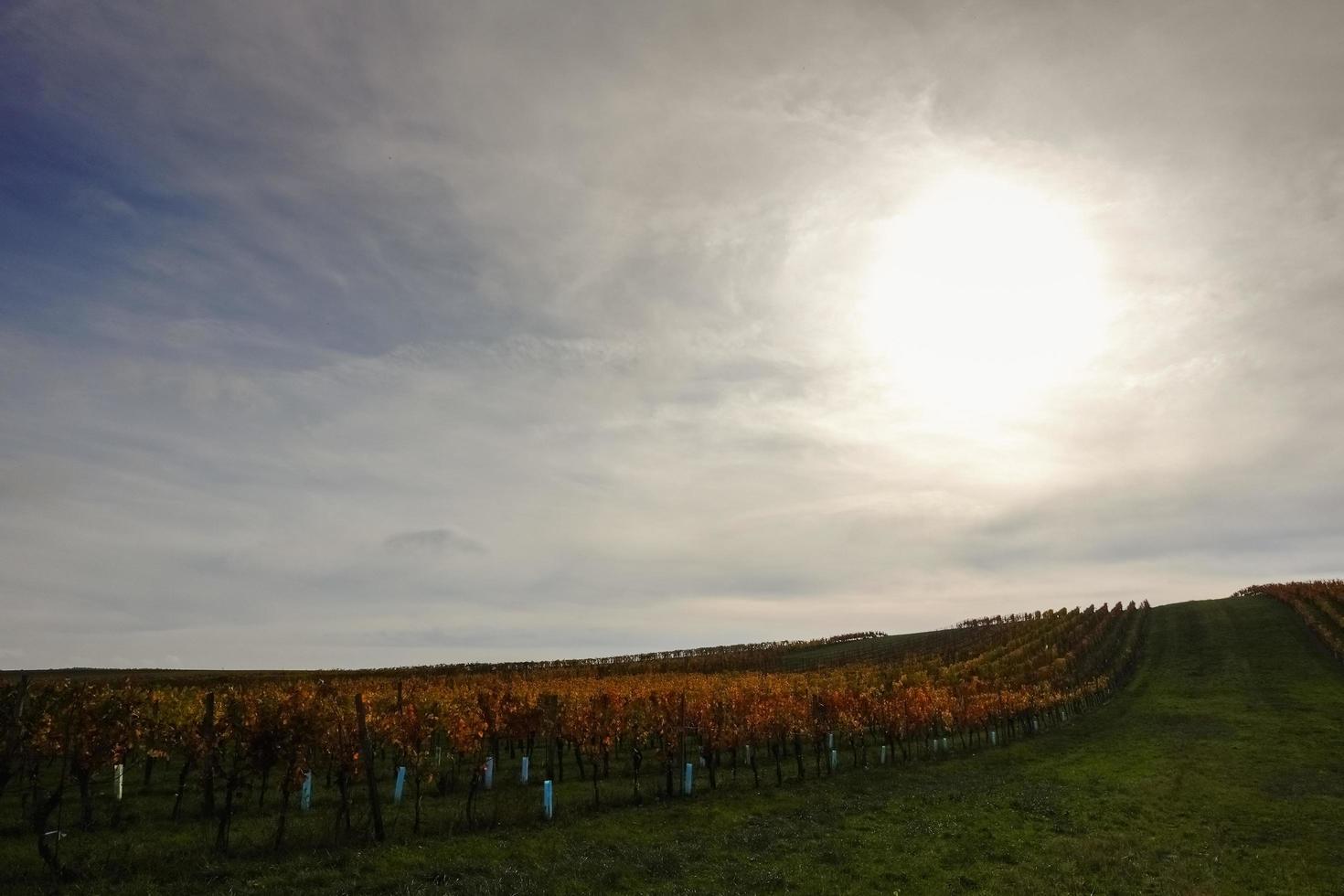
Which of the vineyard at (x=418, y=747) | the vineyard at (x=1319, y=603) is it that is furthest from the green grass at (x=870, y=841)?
the vineyard at (x=1319, y=603)

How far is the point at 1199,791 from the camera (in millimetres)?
45281

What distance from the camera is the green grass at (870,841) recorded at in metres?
26.2

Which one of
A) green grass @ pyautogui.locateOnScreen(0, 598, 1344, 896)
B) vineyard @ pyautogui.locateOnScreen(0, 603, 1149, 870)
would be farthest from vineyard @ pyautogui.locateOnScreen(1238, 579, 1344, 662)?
green grass @ pyautogui.locateOnScreen(0, 598, 1344, 896)

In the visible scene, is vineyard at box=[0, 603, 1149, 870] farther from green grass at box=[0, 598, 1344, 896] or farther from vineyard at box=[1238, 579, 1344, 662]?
vineyard at box=[1238, 579, 1344, 662]

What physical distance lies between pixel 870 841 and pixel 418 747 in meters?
21.8

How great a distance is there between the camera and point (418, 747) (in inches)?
1393

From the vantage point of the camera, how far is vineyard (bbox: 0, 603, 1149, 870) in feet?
106

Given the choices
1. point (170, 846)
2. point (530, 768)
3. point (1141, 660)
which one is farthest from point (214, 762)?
point (1141, 660)

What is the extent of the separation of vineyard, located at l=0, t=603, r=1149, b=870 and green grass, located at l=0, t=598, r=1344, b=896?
1262 millimetres

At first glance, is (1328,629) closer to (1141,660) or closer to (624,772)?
(1141,660)

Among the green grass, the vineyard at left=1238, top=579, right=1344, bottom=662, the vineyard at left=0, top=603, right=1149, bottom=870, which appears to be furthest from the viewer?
the vineyard at left=1238, top=579, right=1344, bottom=662

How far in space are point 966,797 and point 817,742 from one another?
521 inches

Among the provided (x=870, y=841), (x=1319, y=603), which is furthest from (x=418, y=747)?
(x=1319, y=603)

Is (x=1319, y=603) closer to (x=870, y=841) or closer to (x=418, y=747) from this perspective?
(x=870, y=841)
